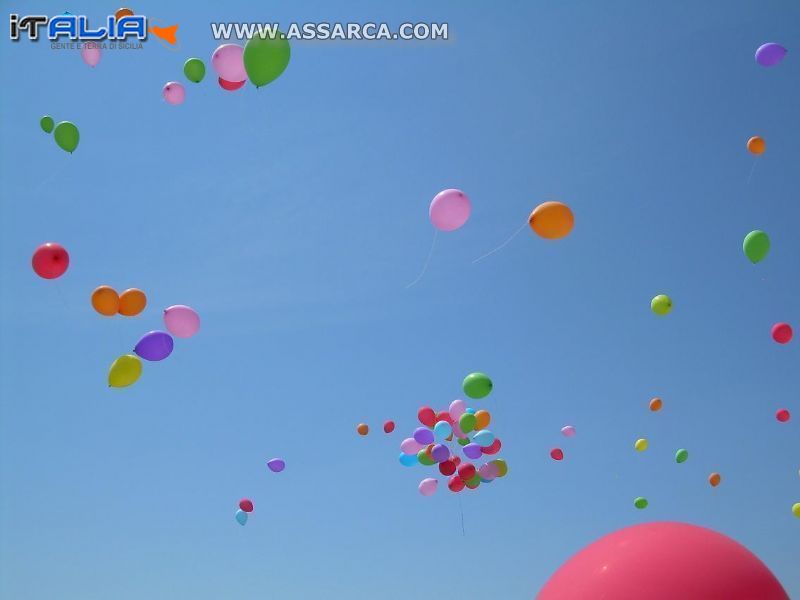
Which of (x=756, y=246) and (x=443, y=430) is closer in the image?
(x=756, y=246)

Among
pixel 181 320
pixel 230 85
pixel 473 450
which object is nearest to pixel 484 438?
pixel 473 450

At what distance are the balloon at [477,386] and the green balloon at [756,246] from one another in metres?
4.27

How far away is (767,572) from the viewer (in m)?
5.21

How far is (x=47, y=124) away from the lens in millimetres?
9961

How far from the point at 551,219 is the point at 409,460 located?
632 centimetres

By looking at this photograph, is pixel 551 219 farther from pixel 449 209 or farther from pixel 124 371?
pixel 124 371

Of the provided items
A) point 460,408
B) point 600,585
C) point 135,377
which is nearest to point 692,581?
point 600,585

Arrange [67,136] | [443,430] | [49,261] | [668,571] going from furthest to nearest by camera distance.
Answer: [443,430] → [67,136] → [49,261] → [668,571]

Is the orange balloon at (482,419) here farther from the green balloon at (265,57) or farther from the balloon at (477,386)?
the green balloon at (265,57)

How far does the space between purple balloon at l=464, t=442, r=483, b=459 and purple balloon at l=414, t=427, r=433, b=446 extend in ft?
2.12

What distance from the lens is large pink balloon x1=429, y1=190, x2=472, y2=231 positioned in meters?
9.42

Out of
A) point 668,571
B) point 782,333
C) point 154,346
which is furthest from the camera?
point 782,333

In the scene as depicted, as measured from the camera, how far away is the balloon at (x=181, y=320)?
10.0m

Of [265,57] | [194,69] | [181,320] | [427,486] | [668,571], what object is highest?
[194,69]
